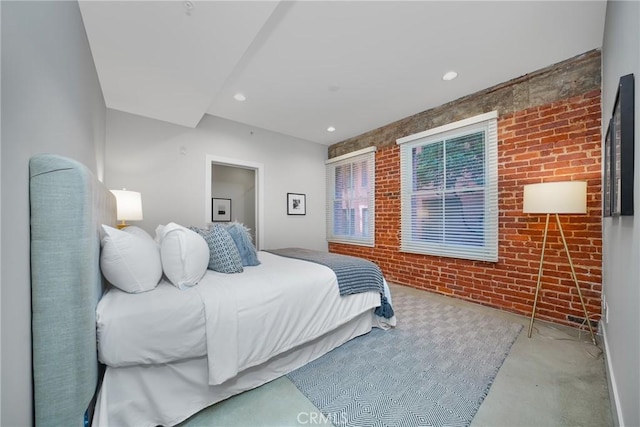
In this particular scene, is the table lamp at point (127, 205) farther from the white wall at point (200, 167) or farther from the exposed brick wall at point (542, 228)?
the exposed brick wall at point (542, 228)

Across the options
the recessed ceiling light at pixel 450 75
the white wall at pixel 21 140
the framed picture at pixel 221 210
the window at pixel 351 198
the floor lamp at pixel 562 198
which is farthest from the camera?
the framed picture at pixel 221 210

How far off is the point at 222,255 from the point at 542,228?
3.13 m

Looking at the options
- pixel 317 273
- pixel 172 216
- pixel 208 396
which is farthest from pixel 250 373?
pixel 172 216

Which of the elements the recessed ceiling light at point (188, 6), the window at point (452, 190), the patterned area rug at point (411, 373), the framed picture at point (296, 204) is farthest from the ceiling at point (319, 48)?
the patterned area rug at point (411, 373)

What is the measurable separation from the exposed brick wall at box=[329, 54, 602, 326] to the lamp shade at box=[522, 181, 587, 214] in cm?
46

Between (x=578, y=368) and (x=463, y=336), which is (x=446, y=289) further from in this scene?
(x=578, y=368)

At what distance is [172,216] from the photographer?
3484mm

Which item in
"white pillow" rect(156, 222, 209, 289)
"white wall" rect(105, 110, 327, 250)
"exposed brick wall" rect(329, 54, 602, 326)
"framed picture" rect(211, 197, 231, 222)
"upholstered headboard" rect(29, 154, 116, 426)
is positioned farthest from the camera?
"framed picture" rect(211, 197, 231, 222)

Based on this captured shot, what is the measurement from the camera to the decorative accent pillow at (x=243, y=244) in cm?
220

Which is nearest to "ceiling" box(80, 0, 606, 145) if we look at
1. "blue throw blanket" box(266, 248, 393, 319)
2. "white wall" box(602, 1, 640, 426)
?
"white wall" box(602, 1, 640, 426)

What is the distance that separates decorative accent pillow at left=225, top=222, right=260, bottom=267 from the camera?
220cm

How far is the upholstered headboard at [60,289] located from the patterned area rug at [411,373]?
115 centimetres

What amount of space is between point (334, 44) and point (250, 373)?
2.65 metres

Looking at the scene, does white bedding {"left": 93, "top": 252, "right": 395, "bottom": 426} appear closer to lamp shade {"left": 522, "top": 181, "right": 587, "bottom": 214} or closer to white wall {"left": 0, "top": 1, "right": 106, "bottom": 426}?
white wall {"left": 0, "top": 1, "right": 106, "bottom": 426}
